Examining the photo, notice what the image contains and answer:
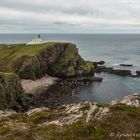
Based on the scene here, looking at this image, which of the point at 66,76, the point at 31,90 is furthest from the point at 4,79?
the point at 66,76

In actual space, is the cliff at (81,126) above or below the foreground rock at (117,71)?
above

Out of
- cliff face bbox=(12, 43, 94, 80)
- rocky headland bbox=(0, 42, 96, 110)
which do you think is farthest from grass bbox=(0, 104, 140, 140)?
cliff face bbox=(12, 43, 94, 80)

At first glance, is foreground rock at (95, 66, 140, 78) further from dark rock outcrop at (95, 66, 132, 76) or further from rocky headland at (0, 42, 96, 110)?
rocky headland at (0, 42, 96, 110)

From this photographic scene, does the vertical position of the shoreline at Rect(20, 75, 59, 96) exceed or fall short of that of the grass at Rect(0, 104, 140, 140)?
it falls short

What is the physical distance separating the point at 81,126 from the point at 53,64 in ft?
350

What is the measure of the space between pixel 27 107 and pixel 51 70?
47.2 metres

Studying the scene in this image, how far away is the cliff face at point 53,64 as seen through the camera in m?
111

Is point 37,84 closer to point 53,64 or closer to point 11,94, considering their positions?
point 53,64

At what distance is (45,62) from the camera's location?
126125 millimetres

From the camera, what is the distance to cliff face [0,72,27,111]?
7263 cm

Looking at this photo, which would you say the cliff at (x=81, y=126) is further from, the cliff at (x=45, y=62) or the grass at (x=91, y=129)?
the cliff at (x=45, y=62)

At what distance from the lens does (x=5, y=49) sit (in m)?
145

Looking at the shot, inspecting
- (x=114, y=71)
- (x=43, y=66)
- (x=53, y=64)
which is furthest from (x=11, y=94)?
(x=114, y=71)

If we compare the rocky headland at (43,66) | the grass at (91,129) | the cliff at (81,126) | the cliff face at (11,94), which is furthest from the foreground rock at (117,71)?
the grass at (91,129)
